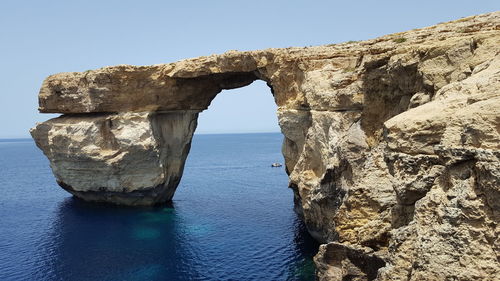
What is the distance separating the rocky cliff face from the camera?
1103 cm

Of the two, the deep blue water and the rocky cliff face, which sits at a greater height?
the rocky cliff face

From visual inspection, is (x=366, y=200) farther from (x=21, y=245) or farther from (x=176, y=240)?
(x=21, y=245)

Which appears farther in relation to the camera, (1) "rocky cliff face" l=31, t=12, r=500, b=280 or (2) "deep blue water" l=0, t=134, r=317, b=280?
(2) "deep blue water" l=0, t=134, r=317, b=280

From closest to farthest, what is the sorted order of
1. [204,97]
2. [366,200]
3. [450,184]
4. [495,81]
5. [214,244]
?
[450,184] < [495,81] < [366,200] < [214,244] < [204,97]

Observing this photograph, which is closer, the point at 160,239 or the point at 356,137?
the point at 356,137

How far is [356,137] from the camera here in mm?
25297

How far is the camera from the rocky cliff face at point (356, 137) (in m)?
11.0

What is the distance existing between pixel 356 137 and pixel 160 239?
23.9 m

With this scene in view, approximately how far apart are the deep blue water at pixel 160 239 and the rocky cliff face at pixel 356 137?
3.77 metres

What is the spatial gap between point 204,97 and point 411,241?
43.0 m

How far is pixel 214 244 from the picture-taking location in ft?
119

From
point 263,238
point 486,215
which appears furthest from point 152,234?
point 486,215

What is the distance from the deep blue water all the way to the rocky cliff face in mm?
3768

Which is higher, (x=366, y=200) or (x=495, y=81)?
(x=495, y=81)
